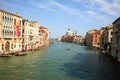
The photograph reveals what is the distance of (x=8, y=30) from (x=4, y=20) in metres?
3.30

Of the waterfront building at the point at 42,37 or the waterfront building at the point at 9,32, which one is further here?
the waterfront building at the point at 42,37

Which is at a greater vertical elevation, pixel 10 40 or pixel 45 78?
pixel 10 40

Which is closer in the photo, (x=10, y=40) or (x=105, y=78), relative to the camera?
(x=105, y=78)

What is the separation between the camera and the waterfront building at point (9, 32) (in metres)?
45.2

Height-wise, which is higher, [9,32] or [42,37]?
[9,32]

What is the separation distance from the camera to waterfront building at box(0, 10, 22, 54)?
45.2 m

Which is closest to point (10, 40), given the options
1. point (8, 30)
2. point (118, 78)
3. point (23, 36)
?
point (8, 30)

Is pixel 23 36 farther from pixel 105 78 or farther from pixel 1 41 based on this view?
pixel 105 78

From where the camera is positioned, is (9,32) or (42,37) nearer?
(9,32)

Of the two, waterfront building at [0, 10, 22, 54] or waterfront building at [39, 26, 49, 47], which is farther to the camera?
waterfront building at [39, 26, 49, 47]

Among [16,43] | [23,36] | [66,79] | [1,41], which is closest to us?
[66,79]

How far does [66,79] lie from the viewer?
24766 millimetres

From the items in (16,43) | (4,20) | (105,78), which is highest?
(4,20)

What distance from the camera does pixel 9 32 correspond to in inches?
1935
